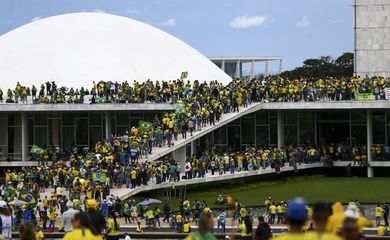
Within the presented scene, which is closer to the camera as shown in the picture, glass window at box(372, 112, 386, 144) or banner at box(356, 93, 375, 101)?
banner at box(356, 93, 375, 101)

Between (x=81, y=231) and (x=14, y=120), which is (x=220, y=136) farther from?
(x=81, y=231)

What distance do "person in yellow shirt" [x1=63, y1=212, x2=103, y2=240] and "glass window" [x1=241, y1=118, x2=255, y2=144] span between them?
37.8m

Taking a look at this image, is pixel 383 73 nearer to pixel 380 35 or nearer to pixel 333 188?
pixel 380 35

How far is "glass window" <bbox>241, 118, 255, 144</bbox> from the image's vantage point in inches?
1869

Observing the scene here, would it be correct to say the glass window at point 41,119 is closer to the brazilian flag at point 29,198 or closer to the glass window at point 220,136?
the glass window at point 220,136

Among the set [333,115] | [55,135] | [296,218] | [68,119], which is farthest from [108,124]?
[296,218]

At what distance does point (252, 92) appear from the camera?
143 feet

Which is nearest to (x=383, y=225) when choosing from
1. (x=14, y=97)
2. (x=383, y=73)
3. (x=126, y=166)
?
(x=126, y=166)

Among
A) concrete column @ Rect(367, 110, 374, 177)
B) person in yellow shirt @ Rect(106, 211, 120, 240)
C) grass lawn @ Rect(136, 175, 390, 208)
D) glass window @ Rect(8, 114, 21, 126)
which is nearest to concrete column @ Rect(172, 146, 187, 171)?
grass lawn @ Rect(136, 175, 390, 208)

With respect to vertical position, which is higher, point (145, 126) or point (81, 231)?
point (145, 126)

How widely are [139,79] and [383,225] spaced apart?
93.3 ft

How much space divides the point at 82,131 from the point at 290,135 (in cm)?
1115

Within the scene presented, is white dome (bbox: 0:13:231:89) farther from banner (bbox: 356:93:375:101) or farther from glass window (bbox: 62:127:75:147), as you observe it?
banner (bbox: 356:93:375:101)

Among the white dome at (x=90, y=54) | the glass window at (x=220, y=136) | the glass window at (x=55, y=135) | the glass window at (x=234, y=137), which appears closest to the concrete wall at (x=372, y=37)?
the white dome at (x=90, y=54)
